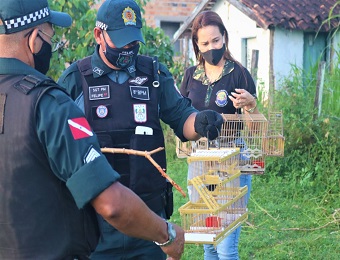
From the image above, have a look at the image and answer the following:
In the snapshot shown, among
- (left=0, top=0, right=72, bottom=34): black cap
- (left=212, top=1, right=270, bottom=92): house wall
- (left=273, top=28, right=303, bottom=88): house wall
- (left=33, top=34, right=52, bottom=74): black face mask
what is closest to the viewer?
(left=0, top=0, right=72, bottom=34): black cap

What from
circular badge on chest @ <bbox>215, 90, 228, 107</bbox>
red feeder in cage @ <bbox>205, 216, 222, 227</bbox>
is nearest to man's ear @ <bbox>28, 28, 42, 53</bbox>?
red feeder in cage @ <bbox>205, 216, 222, 227</bbox>

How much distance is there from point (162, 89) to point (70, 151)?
1.43 meters

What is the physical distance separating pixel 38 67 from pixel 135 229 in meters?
0.80

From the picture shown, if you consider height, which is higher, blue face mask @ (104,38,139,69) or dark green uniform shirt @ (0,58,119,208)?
blue face mask @ (104,38,139,69)

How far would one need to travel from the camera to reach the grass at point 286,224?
5.85 meters

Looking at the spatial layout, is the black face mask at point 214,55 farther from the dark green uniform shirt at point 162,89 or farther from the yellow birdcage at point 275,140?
the dark green uniform shirt at point 162,89

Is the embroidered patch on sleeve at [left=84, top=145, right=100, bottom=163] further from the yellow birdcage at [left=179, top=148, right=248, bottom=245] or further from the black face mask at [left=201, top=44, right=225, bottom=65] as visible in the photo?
the black face mask at [left=201, top=44, right=225, bottom=65]

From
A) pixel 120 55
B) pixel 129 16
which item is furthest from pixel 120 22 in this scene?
pixel 120 55

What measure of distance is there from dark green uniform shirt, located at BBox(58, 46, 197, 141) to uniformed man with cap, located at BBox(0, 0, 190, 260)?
988mm

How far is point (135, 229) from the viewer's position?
2.46m

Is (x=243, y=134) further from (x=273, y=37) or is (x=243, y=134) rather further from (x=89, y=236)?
(x=273, y=37)

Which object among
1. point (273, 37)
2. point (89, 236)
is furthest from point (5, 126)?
point (273, 37)

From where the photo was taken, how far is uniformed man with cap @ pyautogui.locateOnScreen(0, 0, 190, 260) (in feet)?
7.61

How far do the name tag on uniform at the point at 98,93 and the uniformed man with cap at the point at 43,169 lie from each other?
3.13ft
